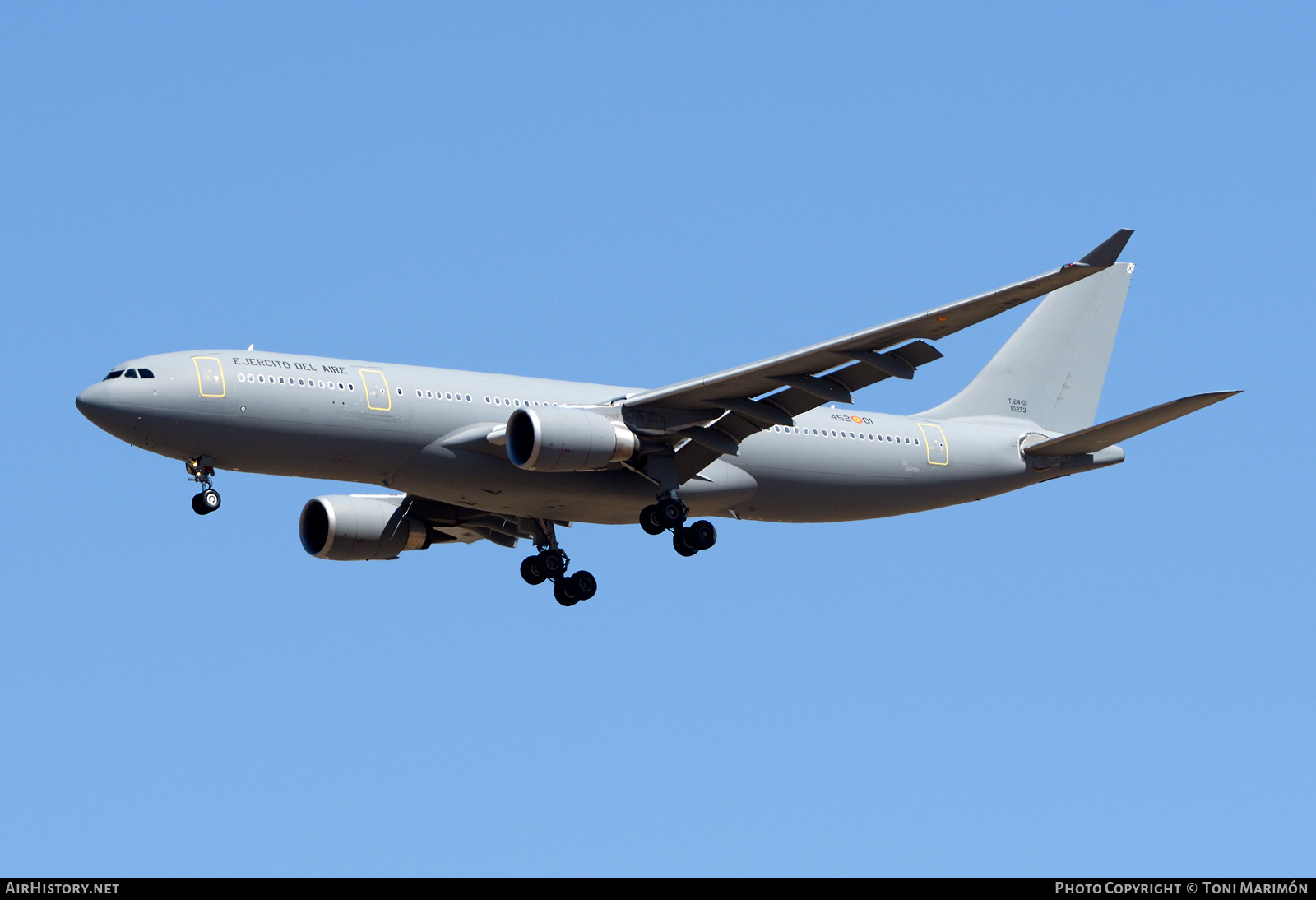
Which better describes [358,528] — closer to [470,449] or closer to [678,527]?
[470,449]

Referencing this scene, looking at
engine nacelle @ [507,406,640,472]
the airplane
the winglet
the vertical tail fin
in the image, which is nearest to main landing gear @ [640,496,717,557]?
the airplane

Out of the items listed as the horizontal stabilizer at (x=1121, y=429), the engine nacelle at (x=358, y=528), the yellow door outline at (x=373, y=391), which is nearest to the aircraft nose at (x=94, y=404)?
the yellow door outline at (x=373, y=391)

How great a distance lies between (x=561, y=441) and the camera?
35562mm

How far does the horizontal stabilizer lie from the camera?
35250 millimetres

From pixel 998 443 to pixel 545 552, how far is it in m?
12.2

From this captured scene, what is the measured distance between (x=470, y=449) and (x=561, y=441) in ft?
7.39

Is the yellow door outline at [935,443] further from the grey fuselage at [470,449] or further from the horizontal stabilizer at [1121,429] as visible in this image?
the horizontal stabilizer at [1121,429]

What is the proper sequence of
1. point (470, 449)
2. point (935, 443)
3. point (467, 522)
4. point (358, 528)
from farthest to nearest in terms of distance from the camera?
point (935, 443)
point (467, 522)
point (358, 528)
point (470, 449)

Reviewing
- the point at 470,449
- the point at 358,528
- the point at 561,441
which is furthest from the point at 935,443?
the point at 358,528

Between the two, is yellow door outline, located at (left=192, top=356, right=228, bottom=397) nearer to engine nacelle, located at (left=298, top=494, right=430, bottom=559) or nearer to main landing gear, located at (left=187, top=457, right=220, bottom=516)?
main landing gear, located at (left=187, top=457, right=220, bottom=516)

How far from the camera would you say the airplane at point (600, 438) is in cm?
3472

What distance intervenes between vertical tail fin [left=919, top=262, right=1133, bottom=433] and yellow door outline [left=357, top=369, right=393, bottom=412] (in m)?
16.0
